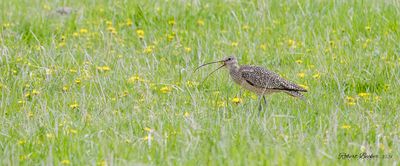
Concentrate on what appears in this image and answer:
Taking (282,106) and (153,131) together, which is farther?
(282,106)

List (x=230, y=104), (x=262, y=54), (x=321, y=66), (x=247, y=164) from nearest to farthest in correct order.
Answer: (x=247, y=164) < (x=230, y=104) < (x=321, y=66) < (x=262, y=54)

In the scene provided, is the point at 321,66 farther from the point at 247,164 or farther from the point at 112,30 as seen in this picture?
the point at 247,164

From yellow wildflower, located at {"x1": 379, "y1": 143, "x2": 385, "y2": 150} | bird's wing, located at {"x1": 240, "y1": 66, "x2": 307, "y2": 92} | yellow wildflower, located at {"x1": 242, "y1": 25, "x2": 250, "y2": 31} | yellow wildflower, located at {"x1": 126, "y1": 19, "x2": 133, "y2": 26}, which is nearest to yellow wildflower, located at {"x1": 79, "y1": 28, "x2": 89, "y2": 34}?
yellow wildflower, located at {"x1": 126, "y1": 19, "x2": 133, "y2": 26}

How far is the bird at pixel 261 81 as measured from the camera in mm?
8273

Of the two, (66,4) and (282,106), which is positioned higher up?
(66,4)

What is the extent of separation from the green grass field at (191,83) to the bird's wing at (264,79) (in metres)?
0.21

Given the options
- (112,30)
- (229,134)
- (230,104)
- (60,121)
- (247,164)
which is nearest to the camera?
(247,164)

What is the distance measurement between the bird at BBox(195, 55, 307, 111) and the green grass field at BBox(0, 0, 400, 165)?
169 millimetres

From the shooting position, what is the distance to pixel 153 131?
22.1ft

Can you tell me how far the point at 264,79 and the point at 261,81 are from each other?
0.03 metres

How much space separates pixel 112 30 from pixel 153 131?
4.21 m

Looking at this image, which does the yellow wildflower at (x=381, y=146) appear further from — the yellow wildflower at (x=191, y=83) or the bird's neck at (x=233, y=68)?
the yellow wildflower at (x=191, y=83)

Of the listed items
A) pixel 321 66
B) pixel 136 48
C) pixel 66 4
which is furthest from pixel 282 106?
pixel 66 4

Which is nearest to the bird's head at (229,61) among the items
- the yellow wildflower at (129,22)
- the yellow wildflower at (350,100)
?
the yellow wildflower at (350,100)
